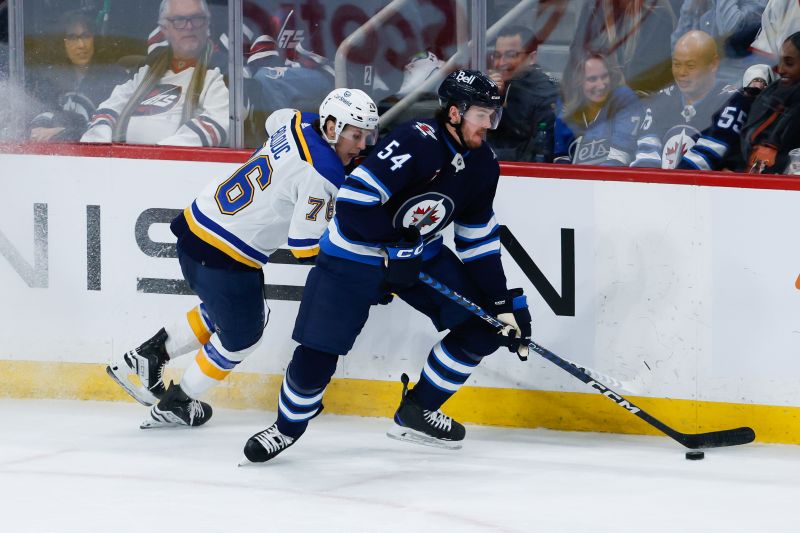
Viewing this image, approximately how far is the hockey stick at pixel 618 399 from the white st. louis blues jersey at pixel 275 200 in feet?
1.18

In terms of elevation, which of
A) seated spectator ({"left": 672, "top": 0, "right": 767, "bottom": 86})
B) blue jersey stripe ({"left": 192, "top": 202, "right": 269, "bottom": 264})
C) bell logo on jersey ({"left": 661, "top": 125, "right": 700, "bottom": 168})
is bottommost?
blue jersey stripe ({"left": 192, "top": 202, "right": 269, "bottom": 264})

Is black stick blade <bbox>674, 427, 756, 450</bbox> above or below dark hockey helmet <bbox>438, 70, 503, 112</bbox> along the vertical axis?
below

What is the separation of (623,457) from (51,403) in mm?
1931

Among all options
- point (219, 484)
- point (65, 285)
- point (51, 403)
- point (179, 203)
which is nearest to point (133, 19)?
point (179, 203)

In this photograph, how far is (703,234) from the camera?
3.92 m

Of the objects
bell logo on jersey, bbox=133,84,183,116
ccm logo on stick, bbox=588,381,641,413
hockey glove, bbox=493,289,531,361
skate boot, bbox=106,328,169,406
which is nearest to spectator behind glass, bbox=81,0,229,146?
bell logo on jersey, bbox=133,84,183,116

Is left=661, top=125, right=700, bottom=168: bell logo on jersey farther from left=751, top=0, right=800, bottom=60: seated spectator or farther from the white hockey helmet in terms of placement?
the white hockey helmet

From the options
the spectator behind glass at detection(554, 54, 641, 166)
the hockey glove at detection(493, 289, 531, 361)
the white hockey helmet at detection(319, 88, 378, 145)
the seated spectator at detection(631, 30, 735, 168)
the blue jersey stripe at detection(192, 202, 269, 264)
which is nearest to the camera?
the white hockey helmet at detection(319, 88, 378, 145)

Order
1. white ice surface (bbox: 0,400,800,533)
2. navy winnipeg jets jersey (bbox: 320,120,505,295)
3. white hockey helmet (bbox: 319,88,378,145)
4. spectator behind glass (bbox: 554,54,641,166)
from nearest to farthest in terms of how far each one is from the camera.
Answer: white ice surface (bbox: 0,400,800,533), navy winnipeg jets jersey (bbox: 320,120,505,295), white hockey helmet (bbox: 319,88,378,145), spectator behind glass (bbox: 554,54,641,166)

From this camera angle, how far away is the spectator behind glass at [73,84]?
4.50 meters

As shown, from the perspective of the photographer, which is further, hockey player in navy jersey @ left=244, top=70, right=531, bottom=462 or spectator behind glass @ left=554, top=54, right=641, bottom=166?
spectator behind glass @ left=554, top=54, right=641, bottom=166

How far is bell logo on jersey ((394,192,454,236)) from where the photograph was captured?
3.61 meters

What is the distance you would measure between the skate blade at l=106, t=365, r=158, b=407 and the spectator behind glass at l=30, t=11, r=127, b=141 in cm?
89

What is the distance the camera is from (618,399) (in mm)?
3740
